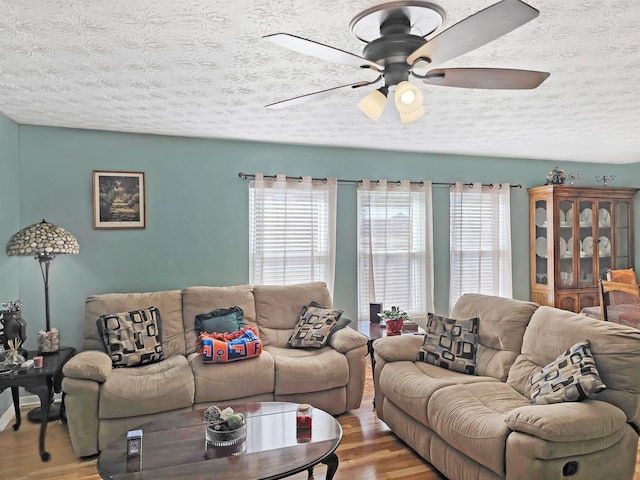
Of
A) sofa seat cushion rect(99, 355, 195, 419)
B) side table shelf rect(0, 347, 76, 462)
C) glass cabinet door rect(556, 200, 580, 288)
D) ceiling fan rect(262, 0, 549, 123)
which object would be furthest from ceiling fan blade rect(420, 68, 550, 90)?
glass cabinet door rect(556, 200, 580, 288)

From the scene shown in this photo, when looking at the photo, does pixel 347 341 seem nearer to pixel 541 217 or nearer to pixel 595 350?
pixel 595 350

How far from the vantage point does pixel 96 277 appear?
13.2 feet

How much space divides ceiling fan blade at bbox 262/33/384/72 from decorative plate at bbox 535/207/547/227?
14.6 feet

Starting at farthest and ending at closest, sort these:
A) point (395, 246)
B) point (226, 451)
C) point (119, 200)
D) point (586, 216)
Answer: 1. point (586, 216)
2. point (395, 246)
3. point (119, 200)
4. point (226, 451)

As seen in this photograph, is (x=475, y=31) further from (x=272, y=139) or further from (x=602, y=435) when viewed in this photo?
(x=272, y=139)

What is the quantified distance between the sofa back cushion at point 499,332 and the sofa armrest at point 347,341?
2.96 feet

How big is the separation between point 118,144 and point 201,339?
6.42 feet

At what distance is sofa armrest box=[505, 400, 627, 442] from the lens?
80.7 inches

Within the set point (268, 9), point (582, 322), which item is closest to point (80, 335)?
point (268, 9)

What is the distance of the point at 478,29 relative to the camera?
55.7 inches

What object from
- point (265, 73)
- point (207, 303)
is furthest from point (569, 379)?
point (207, 303)

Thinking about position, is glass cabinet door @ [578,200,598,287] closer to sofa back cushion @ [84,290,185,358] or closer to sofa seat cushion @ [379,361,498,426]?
sofa seat cushion @ [379,361,498,426]

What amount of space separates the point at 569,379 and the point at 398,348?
125cm

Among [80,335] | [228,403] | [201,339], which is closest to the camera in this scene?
[228,403]
